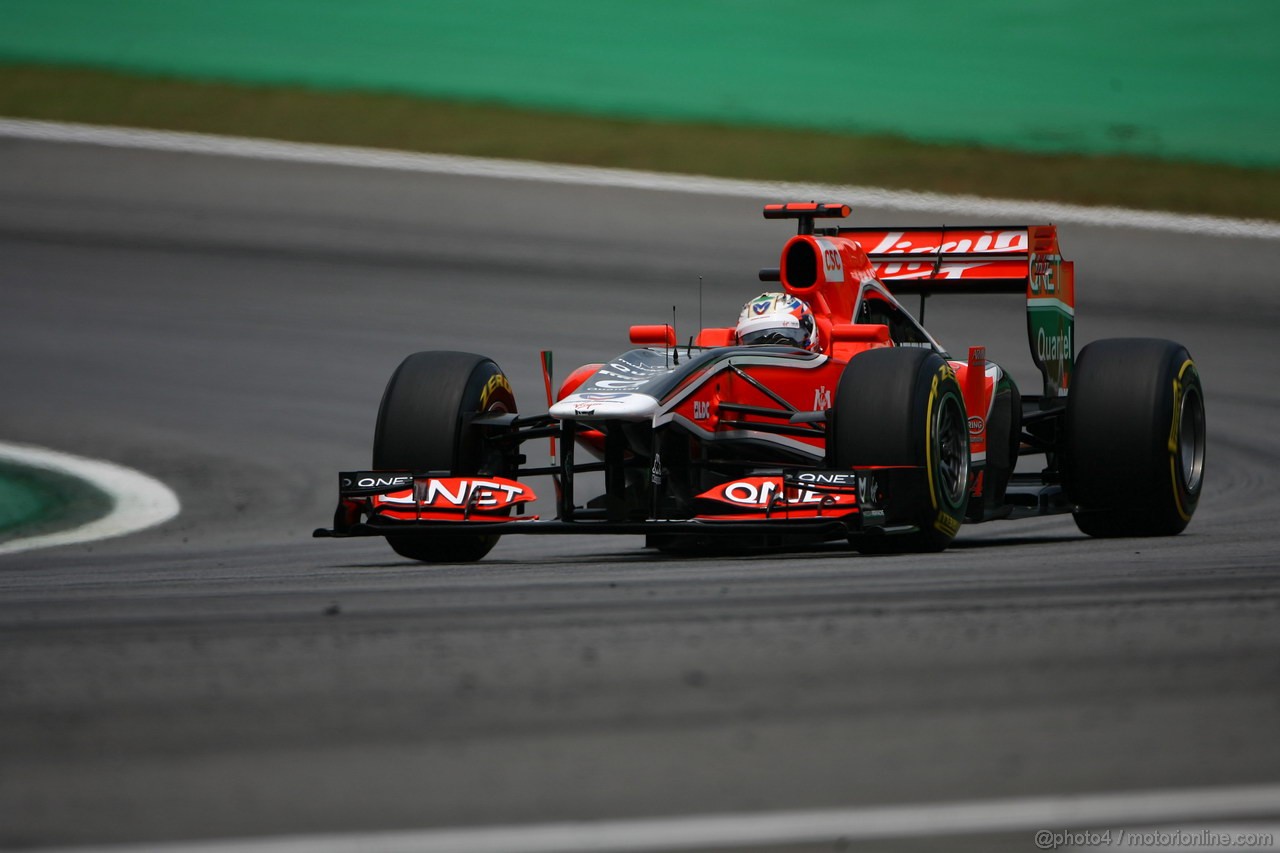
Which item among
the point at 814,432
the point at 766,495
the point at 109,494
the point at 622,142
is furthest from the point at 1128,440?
the point at 622,142

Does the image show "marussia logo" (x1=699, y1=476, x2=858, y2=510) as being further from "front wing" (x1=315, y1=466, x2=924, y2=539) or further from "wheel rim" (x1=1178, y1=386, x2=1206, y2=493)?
"wheel rim" (x1=1178, y1=386, x2=1206, y2=493)

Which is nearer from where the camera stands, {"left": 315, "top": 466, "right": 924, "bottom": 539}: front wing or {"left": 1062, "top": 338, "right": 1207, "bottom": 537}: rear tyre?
{"left": 315, "top": 466, "right": 924, "bottom": 539}: front wing

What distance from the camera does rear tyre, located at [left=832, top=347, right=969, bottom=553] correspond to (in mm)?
8305

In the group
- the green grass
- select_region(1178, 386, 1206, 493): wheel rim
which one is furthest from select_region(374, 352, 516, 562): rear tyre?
the green grass

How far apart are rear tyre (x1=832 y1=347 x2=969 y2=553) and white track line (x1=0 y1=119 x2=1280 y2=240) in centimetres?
1233

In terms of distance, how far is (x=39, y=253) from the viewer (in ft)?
66.4

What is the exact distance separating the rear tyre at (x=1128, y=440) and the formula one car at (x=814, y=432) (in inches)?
0.5

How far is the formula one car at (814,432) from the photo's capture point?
830 centimetres

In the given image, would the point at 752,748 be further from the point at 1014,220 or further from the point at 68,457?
the point at 1014,220

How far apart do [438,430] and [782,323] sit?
1806 millimetres

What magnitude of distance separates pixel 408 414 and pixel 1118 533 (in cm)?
398

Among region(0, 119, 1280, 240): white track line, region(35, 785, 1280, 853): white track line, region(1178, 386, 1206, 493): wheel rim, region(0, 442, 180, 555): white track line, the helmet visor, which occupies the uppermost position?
region(0, 119, 1280, 240): white track line

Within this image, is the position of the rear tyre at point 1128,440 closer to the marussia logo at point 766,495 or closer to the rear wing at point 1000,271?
the rear wing at point 1000,271

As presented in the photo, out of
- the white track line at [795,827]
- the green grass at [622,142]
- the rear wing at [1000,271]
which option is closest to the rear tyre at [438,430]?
the rear wing at [1000,271]
